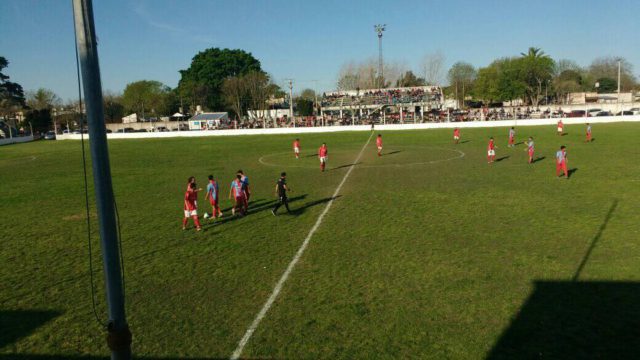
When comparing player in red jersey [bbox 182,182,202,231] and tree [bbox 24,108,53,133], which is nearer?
player in red jersey [bbox 182,182,202,231]

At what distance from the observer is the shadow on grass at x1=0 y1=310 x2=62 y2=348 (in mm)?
8062

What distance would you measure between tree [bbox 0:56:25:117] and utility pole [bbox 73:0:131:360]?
96170 millimetres

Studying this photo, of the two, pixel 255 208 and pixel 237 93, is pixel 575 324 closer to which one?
pixel 255 208

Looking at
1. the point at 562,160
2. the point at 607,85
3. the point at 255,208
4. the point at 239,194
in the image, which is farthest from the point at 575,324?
the point at 607,85

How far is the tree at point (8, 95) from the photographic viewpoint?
80375mm

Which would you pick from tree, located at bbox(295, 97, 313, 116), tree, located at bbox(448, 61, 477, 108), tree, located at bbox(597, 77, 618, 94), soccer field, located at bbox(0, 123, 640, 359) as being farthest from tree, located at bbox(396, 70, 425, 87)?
soccer field, located at bbox(0, 123, 640, 359)

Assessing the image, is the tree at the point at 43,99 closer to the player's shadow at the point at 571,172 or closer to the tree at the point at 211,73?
the tree at the point at 211,73

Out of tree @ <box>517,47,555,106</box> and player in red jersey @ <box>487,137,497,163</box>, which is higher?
tree @ <box>517,47,555,106</box>

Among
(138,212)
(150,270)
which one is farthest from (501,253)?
(138,212)

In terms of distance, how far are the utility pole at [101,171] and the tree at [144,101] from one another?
112278mm

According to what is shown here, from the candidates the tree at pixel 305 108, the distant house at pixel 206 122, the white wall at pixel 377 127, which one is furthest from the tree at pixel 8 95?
the tree at pixel 305 108

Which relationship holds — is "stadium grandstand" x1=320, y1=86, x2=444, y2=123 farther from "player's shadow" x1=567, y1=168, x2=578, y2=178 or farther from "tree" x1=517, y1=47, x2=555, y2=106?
"player's shadow" x1=567, y1=168, x2=578, y2=178

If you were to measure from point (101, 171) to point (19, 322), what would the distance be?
7.54 meters

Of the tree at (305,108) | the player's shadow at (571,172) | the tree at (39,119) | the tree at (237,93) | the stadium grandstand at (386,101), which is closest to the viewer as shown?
the player's shadow at (571,172)
